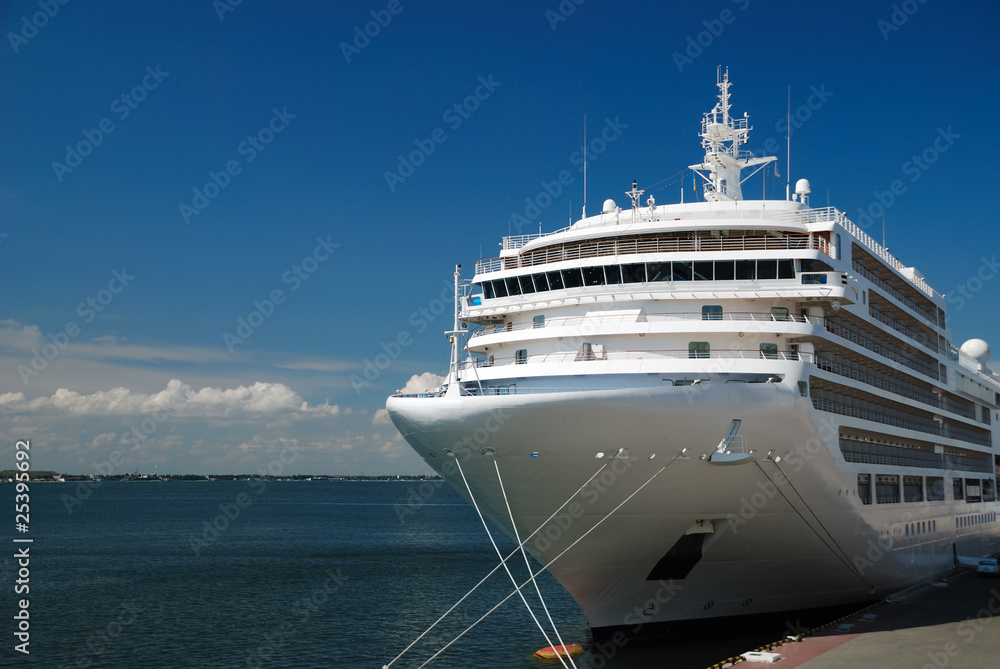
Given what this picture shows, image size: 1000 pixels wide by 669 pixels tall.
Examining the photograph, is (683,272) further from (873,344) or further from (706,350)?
(873,344)

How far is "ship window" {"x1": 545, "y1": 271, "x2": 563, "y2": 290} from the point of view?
2220cm

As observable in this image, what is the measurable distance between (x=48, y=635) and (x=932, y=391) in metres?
34.0

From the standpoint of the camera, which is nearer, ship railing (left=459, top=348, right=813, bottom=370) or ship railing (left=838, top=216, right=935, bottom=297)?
ship railing (left=459, top=348, right=813, bottom=370)

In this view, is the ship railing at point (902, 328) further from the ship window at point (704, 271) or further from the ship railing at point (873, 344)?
the ship window at point (704, 271)

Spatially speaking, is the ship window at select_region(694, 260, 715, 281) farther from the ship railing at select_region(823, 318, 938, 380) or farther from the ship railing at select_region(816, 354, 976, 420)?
the ship railing at select_region(816, 354, 976, 420)

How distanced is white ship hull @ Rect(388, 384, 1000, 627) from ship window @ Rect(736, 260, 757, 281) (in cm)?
376

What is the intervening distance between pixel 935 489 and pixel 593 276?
18.3m

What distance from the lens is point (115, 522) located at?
93.0 metres

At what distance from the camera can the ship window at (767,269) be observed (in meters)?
21.1

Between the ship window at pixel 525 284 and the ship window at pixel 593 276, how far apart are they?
69.5 inches

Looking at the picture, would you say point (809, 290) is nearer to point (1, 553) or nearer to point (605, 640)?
point (605, 640)

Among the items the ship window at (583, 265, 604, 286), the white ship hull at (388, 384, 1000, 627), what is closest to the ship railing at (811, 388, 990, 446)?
the white ship hull at (388, 384, 1000, 627)

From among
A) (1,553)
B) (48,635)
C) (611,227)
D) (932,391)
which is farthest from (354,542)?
(611,227)

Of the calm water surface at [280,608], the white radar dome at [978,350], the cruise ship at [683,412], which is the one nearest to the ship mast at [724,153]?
the cruise ship at [683,412]
